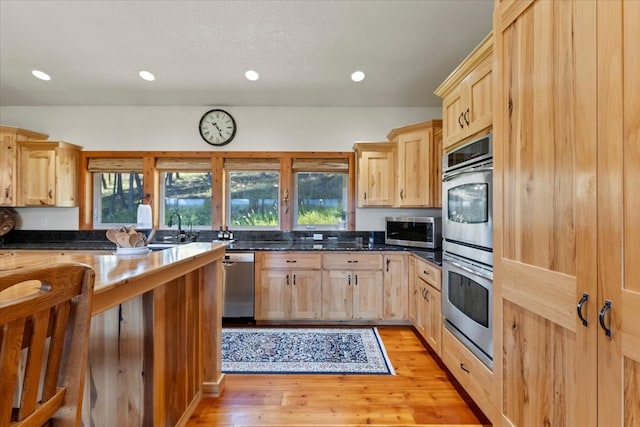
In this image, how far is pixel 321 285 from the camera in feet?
10.7

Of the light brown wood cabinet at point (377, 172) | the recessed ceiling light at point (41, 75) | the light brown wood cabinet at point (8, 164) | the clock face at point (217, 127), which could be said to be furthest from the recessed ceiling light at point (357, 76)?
the light brown wood cabinet at point (8, 164)

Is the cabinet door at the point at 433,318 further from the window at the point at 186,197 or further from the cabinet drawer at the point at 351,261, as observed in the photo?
the window at the point at 186,197

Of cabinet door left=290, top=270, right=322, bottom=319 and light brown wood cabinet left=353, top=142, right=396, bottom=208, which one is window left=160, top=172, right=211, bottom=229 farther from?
light brown wood cabinet left=353, top=142, right=396, bottom=208

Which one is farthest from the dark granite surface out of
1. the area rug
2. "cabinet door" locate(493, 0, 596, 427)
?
"cabinet door" locate(493, 0, 596, 427)

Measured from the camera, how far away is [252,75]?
3.29 m

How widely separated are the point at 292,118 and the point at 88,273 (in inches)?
137

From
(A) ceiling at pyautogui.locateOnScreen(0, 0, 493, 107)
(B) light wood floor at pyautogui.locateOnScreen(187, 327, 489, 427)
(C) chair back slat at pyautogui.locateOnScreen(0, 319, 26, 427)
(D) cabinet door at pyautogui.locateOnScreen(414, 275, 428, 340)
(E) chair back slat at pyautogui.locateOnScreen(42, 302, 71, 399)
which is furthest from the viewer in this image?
(D) cabinet door at pyautogui.locateOnScreen(414, 275, 428, 340)

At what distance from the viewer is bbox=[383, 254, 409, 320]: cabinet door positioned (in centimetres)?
322

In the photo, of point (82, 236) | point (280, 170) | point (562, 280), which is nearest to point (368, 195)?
point (280, 170)

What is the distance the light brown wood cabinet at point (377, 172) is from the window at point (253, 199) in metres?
1.17

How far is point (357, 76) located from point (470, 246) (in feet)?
7.68

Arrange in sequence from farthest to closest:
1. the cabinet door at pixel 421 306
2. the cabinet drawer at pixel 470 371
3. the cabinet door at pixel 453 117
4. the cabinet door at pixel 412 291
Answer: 1. the cabinet door at pixel 412 291
2. the cabinet door at pixel 421 306
3. the cabinet door at pixel 453 117
4. the cabinet drawer at pixel 470 371

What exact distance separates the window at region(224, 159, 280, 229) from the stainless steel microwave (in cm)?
149

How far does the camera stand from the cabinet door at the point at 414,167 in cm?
325
